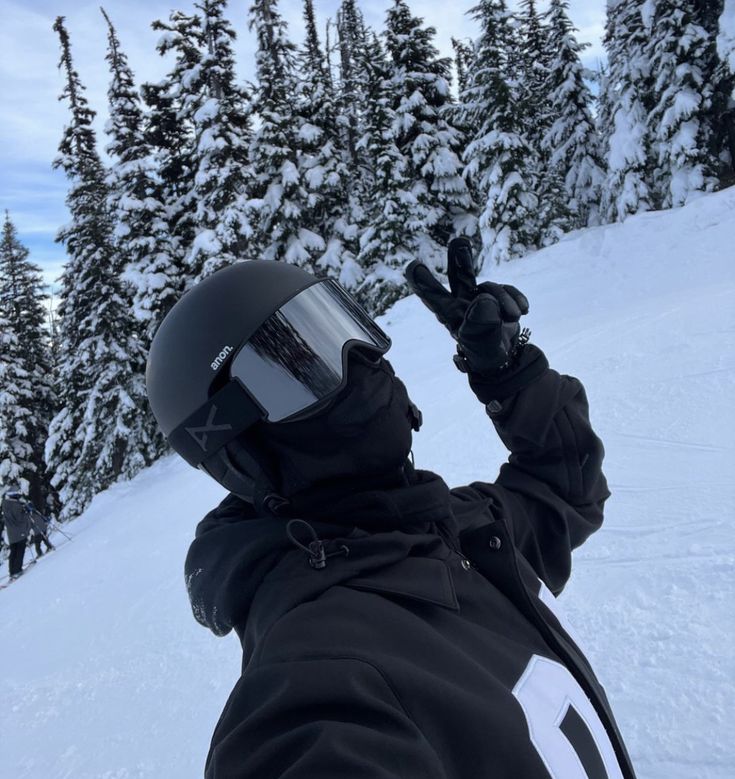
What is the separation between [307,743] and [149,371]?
117 centimetres

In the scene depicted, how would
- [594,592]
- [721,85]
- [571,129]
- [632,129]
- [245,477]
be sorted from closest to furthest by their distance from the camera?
1. [245,477]
2. [594,592]
3. [721,85]
4. [632,129]
5. [571,129]

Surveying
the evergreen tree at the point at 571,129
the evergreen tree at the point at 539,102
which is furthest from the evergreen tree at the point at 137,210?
the evergreen tree at the point at 571,129

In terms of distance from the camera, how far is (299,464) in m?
1.37

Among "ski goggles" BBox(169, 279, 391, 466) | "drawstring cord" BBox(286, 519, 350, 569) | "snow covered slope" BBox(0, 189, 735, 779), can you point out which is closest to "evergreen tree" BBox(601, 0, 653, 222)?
"snow covered slope" BBox(0, 189, 735, 779)

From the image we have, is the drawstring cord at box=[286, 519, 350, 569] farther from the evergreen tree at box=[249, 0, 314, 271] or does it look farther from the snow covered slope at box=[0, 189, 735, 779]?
the evergreen tree at box=[249, 0, 314, 271]

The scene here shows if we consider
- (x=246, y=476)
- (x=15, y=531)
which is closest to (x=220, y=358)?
(x=246, y=476)

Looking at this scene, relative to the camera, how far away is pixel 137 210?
18234 millimetres

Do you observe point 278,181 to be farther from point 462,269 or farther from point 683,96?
point 462,269

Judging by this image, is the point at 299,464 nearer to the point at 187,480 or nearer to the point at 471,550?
the point at 471,550

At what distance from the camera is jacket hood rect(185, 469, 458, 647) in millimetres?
1101

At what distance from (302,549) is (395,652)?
0.86 ft

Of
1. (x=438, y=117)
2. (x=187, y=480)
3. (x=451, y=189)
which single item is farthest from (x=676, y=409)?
(x=438, y=117)

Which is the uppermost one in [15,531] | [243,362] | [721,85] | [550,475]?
[721,85]

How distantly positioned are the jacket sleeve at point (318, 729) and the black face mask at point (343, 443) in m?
0.48
